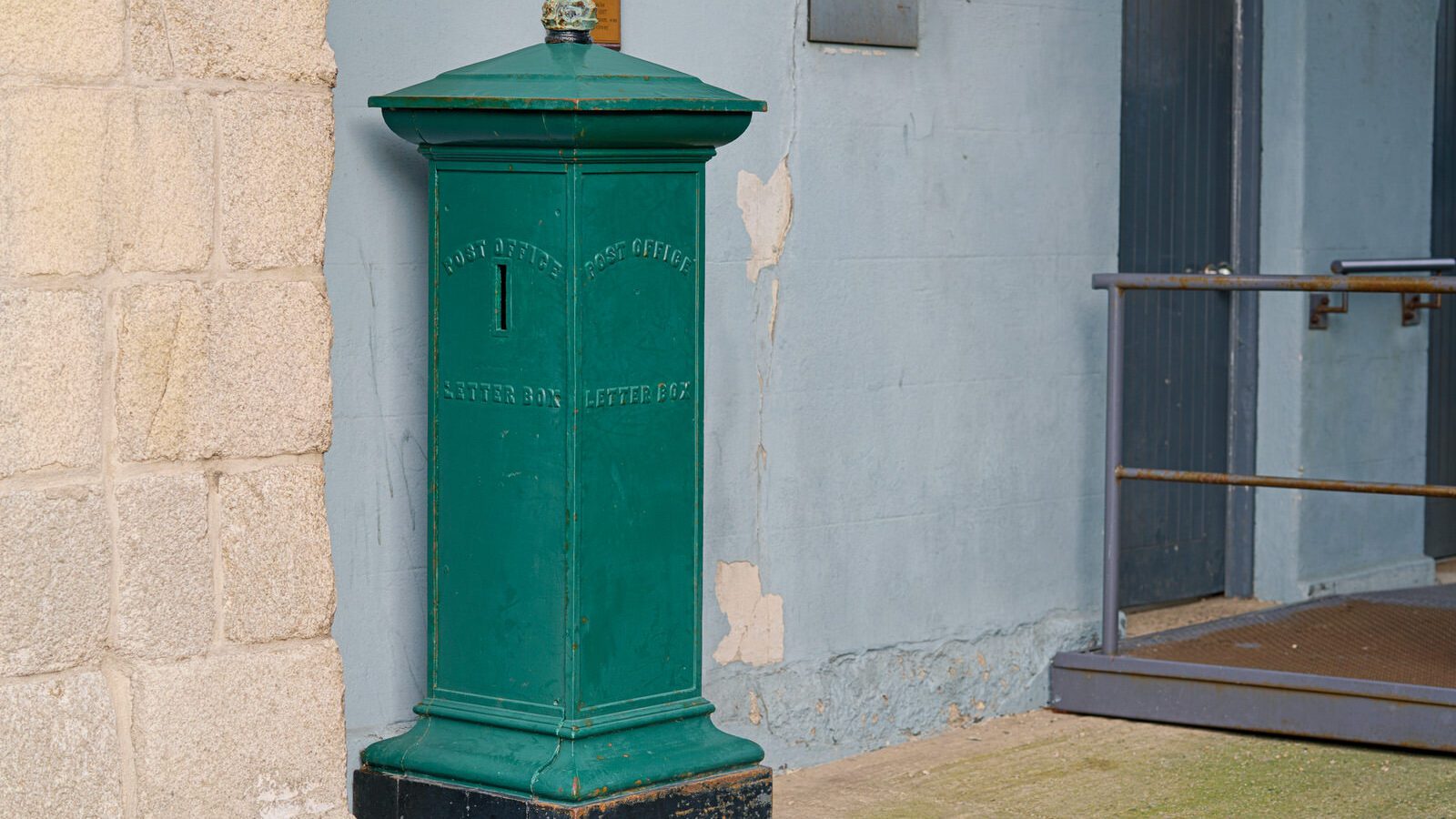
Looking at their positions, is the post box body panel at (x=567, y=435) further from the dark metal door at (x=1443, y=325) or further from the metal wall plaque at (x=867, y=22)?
the dark metal door at (x=1443, y=325)

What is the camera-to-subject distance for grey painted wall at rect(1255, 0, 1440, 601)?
6844 mm

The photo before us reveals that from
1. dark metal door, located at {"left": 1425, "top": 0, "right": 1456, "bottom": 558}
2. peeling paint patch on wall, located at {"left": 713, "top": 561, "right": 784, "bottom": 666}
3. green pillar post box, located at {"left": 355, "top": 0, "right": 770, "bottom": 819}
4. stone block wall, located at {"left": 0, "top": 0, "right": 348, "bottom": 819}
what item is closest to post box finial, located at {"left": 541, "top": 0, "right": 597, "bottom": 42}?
green pillar post box, located at {"left": 355, "top": 0, "right": 770, "bottom": 819}

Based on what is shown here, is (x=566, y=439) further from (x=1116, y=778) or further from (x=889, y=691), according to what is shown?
(x=1116, y=778)

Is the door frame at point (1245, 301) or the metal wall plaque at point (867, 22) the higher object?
the metal wall plaque at point (867, 22)

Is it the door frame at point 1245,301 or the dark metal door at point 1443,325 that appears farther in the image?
the dark metal door at point 1443,325

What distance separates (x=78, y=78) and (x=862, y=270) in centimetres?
243

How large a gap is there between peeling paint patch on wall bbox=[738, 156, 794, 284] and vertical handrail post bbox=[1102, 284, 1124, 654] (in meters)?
1.06

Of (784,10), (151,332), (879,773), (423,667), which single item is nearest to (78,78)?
(151,332)

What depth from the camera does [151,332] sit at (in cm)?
370

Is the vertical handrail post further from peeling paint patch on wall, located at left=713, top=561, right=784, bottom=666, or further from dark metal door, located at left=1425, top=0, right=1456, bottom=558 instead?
dark metal door, located at left=1425, top=0, right=1456, bottom=558

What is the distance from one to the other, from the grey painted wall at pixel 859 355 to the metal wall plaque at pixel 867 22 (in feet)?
0.16

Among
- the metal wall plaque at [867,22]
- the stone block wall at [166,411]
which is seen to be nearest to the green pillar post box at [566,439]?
the stone block wall at [166,411]

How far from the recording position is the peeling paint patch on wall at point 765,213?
5215 millimetres

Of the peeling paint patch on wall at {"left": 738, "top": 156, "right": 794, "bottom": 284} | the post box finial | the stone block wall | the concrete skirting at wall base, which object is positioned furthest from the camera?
the concrete skirting at wall base
